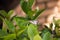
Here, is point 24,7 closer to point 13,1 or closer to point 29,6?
point 29,6

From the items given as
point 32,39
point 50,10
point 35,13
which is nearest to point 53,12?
point 50,10

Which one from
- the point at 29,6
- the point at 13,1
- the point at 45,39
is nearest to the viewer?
the point at 45,39

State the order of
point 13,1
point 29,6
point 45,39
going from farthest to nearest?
1. point 13,1
2. point 29,6
3. point 45,39

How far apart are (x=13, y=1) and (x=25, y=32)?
1687 mm

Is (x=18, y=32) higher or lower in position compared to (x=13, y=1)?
lower

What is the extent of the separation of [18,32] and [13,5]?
5.62 ft

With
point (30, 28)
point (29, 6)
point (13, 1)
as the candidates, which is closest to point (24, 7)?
point (29, 6)

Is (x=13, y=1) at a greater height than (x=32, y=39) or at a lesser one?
greater

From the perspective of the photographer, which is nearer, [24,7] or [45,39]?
[45,39]

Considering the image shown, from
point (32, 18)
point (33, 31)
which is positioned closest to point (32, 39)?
point (33, 31)

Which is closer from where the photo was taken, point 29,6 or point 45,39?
point 45,39

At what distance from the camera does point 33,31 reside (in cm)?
49

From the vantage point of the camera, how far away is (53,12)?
2299 millimetres

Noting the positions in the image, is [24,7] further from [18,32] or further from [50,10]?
[50,10]
